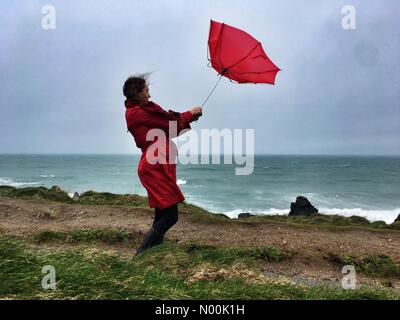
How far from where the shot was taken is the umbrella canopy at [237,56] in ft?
16.4

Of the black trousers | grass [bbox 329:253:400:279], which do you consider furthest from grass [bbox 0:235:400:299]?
grass [bbox 329:253:400:279]

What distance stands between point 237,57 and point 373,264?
4.19m

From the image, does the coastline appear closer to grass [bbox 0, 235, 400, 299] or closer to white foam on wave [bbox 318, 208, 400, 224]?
grass [bbox 0, 235, 400, 299]

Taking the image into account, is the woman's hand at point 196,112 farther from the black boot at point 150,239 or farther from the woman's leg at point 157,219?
the black boot at point 150,239

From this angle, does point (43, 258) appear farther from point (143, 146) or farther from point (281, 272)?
point (281, 272)

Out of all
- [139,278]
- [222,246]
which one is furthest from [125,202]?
[139,278]

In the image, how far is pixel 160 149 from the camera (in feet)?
14.6

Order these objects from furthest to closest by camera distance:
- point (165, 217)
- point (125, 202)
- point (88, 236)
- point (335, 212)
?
point (335, 212) → point (125, 202) → point (88, 236) → point (165, 217)

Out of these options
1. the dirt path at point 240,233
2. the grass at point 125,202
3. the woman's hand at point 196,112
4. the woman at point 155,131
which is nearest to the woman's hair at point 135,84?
the woman at point 155,131

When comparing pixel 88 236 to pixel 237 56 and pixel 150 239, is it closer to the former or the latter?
pixel 150 239

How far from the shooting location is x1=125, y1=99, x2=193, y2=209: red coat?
14.3 feet

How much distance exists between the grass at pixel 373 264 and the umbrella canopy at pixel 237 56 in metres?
3.53

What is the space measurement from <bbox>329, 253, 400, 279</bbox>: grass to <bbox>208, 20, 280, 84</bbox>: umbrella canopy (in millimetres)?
3525
